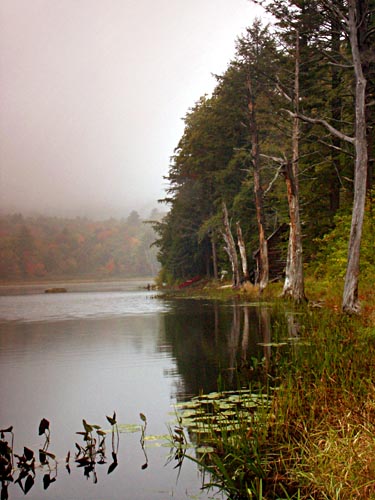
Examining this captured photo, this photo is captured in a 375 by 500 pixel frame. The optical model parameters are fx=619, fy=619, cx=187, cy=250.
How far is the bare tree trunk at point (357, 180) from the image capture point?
17875 millimetres

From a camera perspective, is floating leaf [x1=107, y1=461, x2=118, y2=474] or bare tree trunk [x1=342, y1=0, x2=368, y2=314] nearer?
floating leaf [x1=107, y1=461, x2=118, y2=474]

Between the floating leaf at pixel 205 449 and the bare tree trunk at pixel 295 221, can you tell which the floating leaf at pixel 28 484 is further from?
the bare tree trunk at pixel 295 221

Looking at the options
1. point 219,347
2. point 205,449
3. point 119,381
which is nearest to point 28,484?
point 205,449

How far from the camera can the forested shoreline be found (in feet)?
63.3

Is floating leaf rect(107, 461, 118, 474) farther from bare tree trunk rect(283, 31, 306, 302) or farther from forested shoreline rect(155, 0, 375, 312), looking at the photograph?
bare tree trunk rect(283, 31, 306, 302)

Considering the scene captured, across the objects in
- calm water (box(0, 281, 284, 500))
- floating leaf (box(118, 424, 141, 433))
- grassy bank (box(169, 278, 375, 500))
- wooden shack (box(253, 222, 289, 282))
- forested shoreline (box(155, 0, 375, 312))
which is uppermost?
forested shoreline (box(155, 0, 375, 312))

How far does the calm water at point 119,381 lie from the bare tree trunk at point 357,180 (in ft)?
9.13

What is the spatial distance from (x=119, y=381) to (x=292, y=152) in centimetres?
2870

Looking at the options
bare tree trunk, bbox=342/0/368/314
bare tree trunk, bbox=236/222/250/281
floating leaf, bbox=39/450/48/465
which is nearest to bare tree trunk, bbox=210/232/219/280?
bare tree trunk, bbox=236/222/250/281

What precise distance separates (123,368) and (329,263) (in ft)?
57.7

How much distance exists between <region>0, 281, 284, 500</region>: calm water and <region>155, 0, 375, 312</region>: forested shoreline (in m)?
5.50

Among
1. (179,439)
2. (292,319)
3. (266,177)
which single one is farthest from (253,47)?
(179,439)

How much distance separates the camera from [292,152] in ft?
123

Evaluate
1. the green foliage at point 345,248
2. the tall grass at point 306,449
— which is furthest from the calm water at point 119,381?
the green foliage at point 345,248
